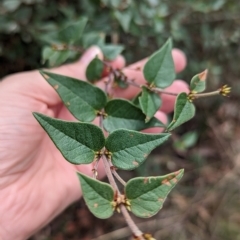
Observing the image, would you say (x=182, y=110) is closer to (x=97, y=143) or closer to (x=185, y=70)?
(x=97, y=143)

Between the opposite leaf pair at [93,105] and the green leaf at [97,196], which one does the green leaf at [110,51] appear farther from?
the green leaf at [97,196]

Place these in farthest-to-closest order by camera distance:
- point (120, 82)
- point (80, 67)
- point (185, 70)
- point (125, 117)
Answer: point (185, 70) < point (80, 67) < point (120, 82) < point (125, 117)

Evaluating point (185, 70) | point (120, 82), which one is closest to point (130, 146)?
point (120, 82)

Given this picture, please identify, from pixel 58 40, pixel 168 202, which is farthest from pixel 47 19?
pixel 168 202

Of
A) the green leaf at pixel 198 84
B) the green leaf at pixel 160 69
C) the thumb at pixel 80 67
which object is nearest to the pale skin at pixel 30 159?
the thumb at pixel 80 67

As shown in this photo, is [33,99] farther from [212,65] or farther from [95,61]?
[212,65]
